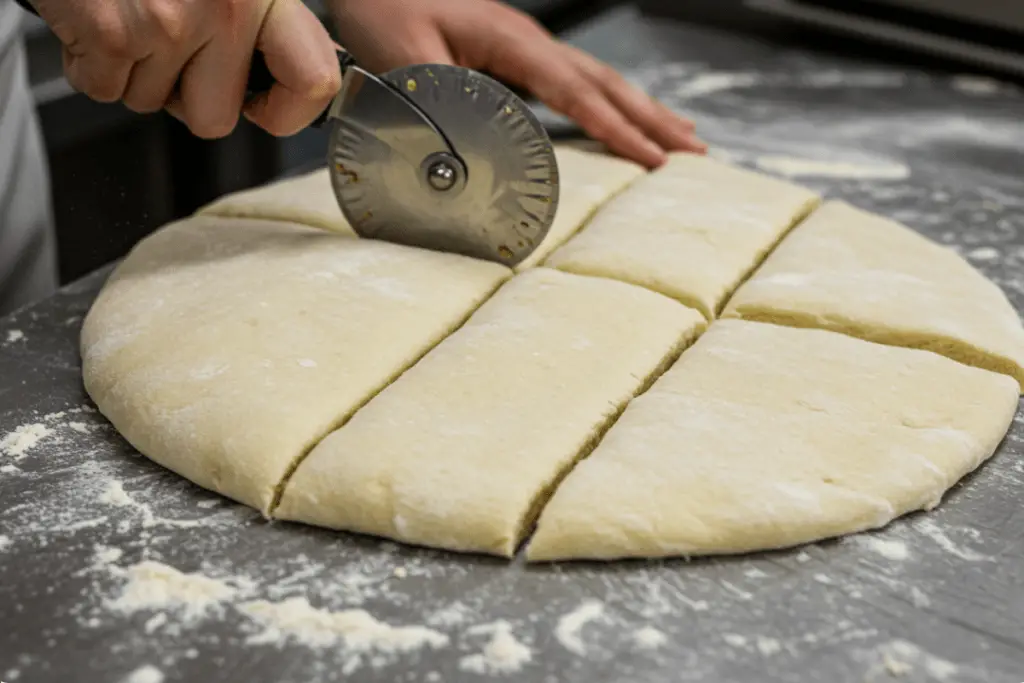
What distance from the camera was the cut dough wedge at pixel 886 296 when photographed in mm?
1838

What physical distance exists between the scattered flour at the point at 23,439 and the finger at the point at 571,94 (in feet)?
4.73

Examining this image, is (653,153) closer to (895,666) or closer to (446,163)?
(446,163)

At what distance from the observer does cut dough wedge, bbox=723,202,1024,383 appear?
1838 millimetres

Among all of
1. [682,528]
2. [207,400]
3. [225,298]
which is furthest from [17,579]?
[682,528]

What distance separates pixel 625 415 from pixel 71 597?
802mm

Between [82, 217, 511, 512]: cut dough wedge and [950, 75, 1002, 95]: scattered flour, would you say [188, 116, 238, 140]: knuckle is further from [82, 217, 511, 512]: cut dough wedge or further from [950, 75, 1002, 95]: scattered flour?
[950, 75, 1002, 95]: scattered flour

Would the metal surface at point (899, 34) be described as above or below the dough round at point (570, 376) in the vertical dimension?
above

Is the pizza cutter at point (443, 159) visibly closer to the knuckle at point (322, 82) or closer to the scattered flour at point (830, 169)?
the knuckle at point (322, 82)

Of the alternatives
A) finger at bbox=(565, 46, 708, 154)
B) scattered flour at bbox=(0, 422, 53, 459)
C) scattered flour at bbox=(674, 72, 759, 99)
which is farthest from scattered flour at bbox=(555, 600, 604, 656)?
scattered flour at bbox=(674, 72, 759, 99)

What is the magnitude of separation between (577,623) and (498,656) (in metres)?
0.11

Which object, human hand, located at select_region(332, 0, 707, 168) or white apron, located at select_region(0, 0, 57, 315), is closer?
white apron, located at select_region(0, 0, 57, 315)

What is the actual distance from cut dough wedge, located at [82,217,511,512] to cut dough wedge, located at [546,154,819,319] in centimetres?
22

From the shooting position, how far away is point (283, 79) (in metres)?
1.77

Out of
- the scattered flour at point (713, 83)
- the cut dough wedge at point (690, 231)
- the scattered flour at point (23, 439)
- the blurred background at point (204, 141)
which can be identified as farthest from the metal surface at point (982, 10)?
the scattered flour at point (23, 439)
